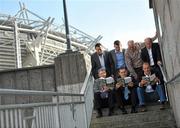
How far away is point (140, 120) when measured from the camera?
31.0 feet

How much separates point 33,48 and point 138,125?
1218 inches

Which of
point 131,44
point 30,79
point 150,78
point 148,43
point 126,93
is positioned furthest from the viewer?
point 30,79

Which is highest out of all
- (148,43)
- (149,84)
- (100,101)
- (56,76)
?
(148,43)

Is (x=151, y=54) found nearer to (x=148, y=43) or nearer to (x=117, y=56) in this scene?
(x=148, y=43)

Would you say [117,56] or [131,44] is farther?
[117,56]

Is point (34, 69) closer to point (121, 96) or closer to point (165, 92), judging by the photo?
point (121, 96)

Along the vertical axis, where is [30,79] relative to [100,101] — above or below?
above

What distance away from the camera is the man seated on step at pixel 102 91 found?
10234 mm

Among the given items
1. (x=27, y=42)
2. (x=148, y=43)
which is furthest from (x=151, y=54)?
(x=27, y=42)

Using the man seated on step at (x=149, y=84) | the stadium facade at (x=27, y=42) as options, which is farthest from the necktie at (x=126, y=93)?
the stadium facade at (x=27, y=42)

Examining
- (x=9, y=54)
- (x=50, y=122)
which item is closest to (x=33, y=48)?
(x=9, y=54)

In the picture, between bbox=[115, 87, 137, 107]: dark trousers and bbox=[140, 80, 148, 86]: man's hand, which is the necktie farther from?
bbox=[140, 80, 148, 86]: man's hand

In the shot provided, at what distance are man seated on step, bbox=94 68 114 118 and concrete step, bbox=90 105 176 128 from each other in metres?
0.47

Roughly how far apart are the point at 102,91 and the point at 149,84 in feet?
4.01
